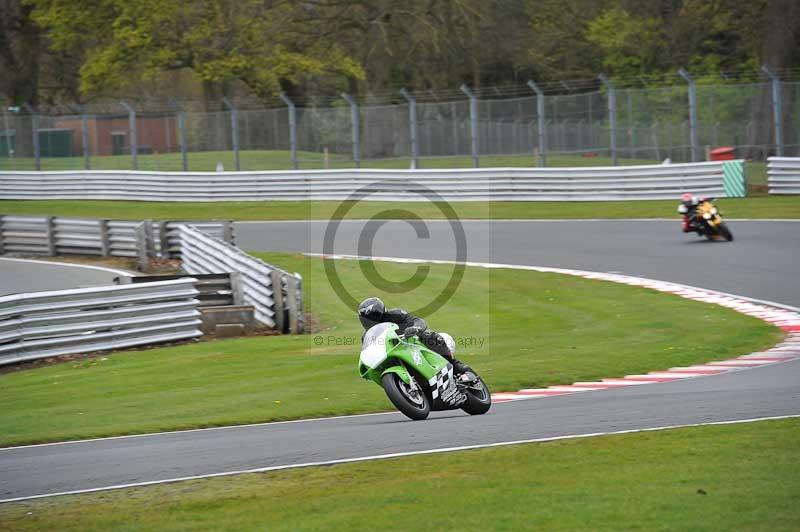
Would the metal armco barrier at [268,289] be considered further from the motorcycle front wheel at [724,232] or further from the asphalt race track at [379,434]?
the motorcycle front wheel at [724,232]

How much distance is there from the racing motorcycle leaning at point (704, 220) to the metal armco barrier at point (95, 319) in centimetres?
1062

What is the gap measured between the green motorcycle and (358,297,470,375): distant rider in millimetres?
78

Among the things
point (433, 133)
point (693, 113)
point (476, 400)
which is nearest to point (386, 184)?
point (433, 133)

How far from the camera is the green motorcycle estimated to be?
9.09 m

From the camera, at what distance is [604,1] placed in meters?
58.4

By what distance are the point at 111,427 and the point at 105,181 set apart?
29.1m

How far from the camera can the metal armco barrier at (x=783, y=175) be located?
91.8 feet

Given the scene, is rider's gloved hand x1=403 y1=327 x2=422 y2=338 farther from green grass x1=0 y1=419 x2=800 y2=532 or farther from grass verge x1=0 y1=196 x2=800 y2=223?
grass verge x1=0 y1=196 x2=800 y2=223

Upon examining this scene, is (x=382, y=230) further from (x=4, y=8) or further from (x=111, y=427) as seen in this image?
(x=4, y=8)

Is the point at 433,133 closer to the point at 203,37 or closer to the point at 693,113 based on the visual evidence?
the point at 693,113

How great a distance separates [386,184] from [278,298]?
1673 centimetres

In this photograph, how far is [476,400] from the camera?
994 centimetres

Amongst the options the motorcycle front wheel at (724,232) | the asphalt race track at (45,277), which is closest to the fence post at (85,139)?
the asphalt race track at (45,277)

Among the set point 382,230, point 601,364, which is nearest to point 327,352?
point 601,364
